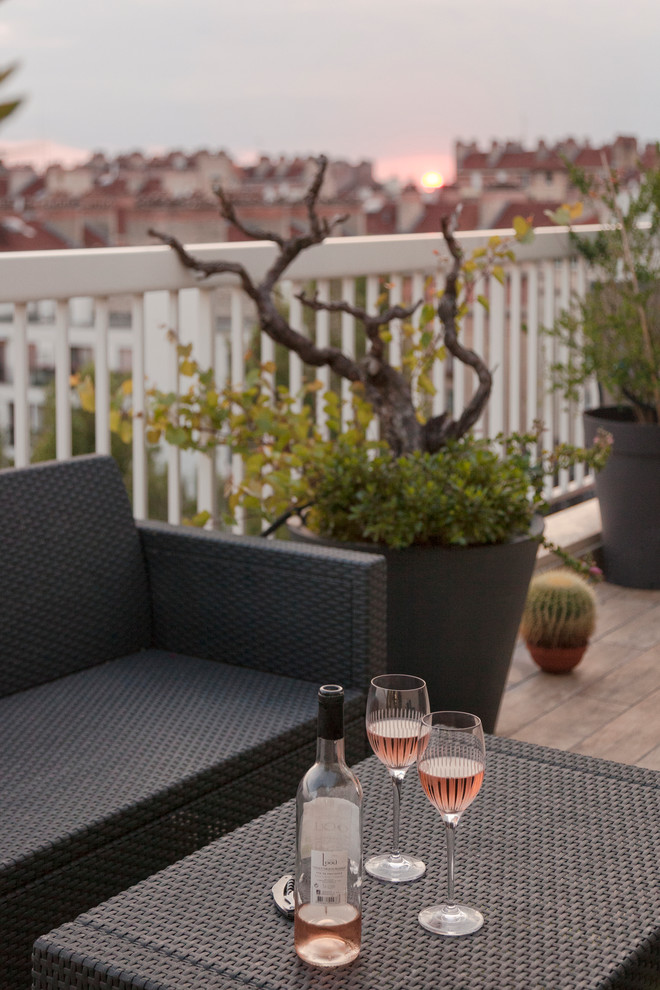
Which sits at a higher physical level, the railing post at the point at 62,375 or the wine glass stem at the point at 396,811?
the railing post at the point at 62,375

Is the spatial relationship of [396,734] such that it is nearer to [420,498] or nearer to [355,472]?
[420,498]

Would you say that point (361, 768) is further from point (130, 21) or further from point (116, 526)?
point (130, 21)

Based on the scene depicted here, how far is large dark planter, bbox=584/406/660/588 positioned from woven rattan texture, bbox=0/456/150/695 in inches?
83.6

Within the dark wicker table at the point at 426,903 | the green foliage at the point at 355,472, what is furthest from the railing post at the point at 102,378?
the dark wicker table at the point at 426,903

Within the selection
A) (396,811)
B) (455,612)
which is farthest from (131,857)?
(455,612)

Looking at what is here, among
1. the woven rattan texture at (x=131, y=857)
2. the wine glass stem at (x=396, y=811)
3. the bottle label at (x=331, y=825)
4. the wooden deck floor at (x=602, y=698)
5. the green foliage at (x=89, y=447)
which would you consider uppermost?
the bottle label at (x=331, y=825)

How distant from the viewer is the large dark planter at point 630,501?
3922 millimetres

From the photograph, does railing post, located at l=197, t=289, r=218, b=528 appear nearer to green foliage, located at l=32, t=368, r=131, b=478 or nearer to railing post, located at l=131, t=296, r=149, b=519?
railing post, located at l=131, t=296, r=149, b=519

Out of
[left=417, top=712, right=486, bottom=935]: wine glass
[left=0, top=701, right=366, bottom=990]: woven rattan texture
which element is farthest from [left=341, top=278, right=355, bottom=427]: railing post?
[left=417, top=712, right=486, bottom=935]: wine glass

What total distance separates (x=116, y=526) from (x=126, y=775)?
0.68 m

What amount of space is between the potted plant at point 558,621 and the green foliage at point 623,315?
0.98 metres

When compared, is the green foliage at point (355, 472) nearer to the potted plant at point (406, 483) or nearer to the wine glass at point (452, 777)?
the potted plant at point (406, 483)

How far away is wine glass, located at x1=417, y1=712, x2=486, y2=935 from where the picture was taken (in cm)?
115

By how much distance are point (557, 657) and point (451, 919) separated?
6.95 ft
